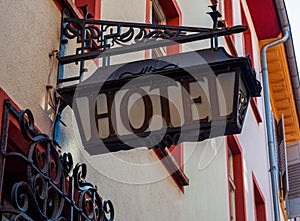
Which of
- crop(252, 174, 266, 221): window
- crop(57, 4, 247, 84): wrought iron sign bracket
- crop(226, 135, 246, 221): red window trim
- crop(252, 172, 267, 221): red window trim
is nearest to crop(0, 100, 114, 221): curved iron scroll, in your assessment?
crop(57, 4, 247, 84): wrought iron sign bracket

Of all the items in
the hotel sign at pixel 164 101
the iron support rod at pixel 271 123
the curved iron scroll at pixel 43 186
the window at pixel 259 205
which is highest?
the iron support rod at pixel 271 123

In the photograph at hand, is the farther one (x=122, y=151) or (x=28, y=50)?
(x=122, y=151)

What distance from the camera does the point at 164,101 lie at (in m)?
4.48

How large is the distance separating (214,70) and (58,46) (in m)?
1.04

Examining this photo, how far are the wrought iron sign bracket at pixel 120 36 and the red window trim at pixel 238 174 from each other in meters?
5.40

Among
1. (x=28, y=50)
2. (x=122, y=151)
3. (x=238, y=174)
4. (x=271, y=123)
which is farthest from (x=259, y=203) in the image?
(x=28, y=50)

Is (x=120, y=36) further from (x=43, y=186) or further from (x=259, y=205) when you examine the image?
(x=259, y=205)

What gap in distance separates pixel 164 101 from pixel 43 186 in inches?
33.5

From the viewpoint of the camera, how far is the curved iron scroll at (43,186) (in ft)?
12.5

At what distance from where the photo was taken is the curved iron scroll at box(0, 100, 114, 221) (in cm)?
381

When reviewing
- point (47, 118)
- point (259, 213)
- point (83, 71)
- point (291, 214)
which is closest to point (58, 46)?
point (83, 71)

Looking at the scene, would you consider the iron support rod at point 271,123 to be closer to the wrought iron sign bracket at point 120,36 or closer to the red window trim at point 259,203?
the red window trim at point 259,203

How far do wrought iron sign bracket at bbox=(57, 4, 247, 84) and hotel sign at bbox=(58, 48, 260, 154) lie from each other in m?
0.13

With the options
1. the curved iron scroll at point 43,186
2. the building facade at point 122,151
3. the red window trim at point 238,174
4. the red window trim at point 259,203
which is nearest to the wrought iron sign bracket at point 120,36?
the building facade at point 122,151
